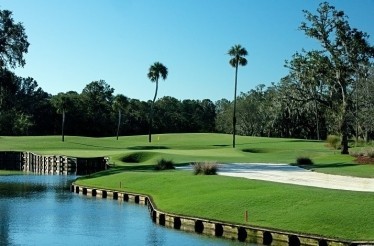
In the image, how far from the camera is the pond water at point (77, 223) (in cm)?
2717

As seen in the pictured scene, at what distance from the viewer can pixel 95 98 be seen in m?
158

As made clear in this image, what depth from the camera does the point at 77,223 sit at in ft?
105

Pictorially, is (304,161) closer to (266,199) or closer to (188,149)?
(266,199)

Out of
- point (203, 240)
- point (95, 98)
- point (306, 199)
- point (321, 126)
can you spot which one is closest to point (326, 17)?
point (306, 199)

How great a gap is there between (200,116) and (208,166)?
130 m

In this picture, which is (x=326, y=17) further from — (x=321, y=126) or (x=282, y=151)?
(x=321, y=126)

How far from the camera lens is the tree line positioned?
196 ft

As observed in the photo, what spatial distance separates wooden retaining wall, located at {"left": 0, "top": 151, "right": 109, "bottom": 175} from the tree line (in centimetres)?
865

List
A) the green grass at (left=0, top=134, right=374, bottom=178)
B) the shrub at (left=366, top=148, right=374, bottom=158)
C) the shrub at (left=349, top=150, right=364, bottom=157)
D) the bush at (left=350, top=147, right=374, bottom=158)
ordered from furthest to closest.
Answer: the green grass at (left=0, top=134, right=374, bottom=178) < the shrub at (left=349, top=150, right=364, bottom=157) < the bush at (left=350, top=147, right=374, bottom=158) < the shrub at (left=366, top=148, right=374, bottom=158)

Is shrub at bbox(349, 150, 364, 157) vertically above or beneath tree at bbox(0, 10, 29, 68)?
beneath

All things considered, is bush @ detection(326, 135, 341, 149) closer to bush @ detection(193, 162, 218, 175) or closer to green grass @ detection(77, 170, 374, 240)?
bush @ detection(193, 162, 218, 175)

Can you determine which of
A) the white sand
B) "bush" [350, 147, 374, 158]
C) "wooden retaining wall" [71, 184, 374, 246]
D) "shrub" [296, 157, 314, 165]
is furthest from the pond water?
"bush" [350, 147, 374, 158]

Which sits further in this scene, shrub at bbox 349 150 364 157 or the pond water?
shrub at bbox 349 150 364 157

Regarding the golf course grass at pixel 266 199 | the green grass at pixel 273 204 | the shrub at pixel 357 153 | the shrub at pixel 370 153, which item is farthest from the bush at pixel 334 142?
the green grass at pixel 273 204
